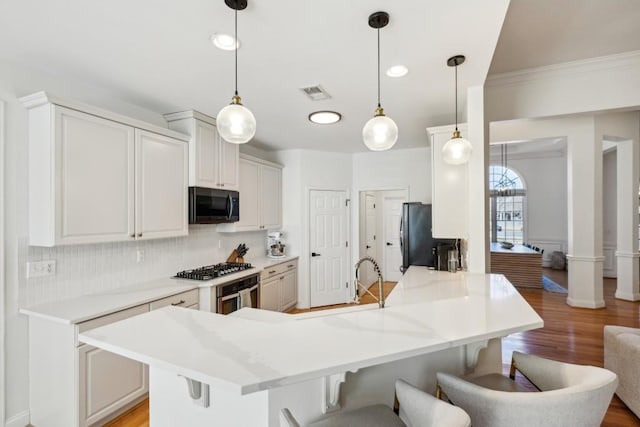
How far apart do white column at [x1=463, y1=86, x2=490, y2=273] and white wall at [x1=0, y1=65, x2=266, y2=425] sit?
302 centimetres

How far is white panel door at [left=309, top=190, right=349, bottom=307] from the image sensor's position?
16.7ft

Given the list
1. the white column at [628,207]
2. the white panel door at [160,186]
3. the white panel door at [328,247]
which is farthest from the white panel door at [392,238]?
the white panel door at [160,186]

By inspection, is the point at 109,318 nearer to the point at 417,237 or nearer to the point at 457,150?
the point at 457,150

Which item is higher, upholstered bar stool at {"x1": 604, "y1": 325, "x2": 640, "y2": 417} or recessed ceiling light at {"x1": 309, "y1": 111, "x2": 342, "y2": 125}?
recessed ceiling light at {"x1": 309, "y1": 111, "x2": 342, "y2": 125}

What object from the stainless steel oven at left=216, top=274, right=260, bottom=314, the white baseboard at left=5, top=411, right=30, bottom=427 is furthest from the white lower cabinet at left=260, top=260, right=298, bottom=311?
the white baseboard at left=5, top=411, right=30, bottom=427

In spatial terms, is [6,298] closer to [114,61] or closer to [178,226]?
[178,226]

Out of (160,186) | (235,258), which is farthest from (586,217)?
(160,186)

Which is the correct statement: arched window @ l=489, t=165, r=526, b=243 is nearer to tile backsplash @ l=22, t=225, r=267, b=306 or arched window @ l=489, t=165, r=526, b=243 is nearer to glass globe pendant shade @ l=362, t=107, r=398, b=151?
tile backsplash @ l=22, t=225, r=267, b=306

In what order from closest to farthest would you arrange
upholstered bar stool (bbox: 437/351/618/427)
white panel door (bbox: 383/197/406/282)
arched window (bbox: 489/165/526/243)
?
1. upholstered bar stool (bbox: 437/351/618/427)
2. white panel door (bbox: 383/197/406/282)
3. arched window (bbox: 489/165/526/243)

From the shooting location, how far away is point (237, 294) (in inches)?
133

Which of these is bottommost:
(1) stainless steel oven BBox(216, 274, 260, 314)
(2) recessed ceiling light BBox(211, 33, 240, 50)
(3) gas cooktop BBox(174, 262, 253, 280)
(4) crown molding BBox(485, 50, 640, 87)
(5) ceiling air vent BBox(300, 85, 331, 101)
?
(1) stainless steel oven BBox(216, 274, 260, 314)

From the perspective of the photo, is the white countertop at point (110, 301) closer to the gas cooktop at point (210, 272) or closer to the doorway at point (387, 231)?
the gas cooktop at point (210, 272)

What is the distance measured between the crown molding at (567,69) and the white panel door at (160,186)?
327cm

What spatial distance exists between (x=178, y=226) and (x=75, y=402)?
154cm
